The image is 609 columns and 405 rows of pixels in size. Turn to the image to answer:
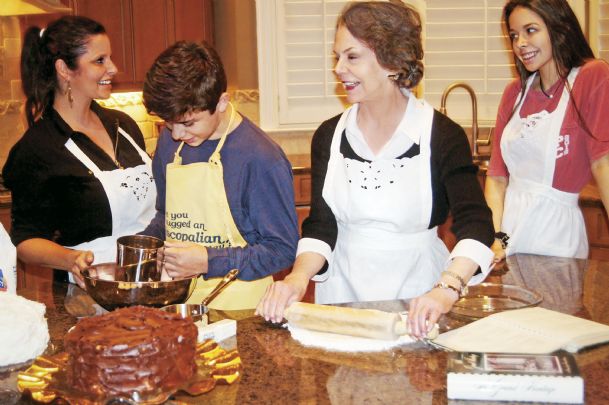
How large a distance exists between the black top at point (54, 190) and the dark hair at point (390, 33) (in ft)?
3.14

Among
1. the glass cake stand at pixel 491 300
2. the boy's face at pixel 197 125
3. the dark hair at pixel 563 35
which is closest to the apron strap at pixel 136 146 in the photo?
the boy's face at pixel 197 125

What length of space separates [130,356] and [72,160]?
4.30ft

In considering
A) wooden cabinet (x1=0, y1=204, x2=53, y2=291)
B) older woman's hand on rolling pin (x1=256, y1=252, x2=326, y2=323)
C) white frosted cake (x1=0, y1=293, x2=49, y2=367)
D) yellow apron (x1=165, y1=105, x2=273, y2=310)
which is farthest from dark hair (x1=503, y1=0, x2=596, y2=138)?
wooden cabinet (x1=0, y1=204, x2=53, y2=291)

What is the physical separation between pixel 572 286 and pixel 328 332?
673mm

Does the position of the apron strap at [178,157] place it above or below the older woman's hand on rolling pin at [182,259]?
above

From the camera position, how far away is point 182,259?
6.43ft

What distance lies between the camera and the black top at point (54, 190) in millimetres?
2492

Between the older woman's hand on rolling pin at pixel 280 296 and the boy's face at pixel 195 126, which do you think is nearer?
the older woman's hand on rolling pin at pixel 280 296

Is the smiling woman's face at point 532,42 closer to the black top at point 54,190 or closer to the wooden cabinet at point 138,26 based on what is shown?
the black top at point 54,190

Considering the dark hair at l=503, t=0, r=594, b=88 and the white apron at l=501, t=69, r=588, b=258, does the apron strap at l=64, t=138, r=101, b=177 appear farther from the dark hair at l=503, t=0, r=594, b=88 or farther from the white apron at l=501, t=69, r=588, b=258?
the dark hair at l=503, t=0, r=594, b=88

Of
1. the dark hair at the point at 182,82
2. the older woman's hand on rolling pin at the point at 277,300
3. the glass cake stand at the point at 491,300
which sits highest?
the dark hair at the point at 182,82

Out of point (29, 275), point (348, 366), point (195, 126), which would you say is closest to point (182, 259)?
point (195, 126)

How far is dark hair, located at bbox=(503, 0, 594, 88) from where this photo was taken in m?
2.71

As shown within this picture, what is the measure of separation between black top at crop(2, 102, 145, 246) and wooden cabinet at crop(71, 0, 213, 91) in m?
1.99
